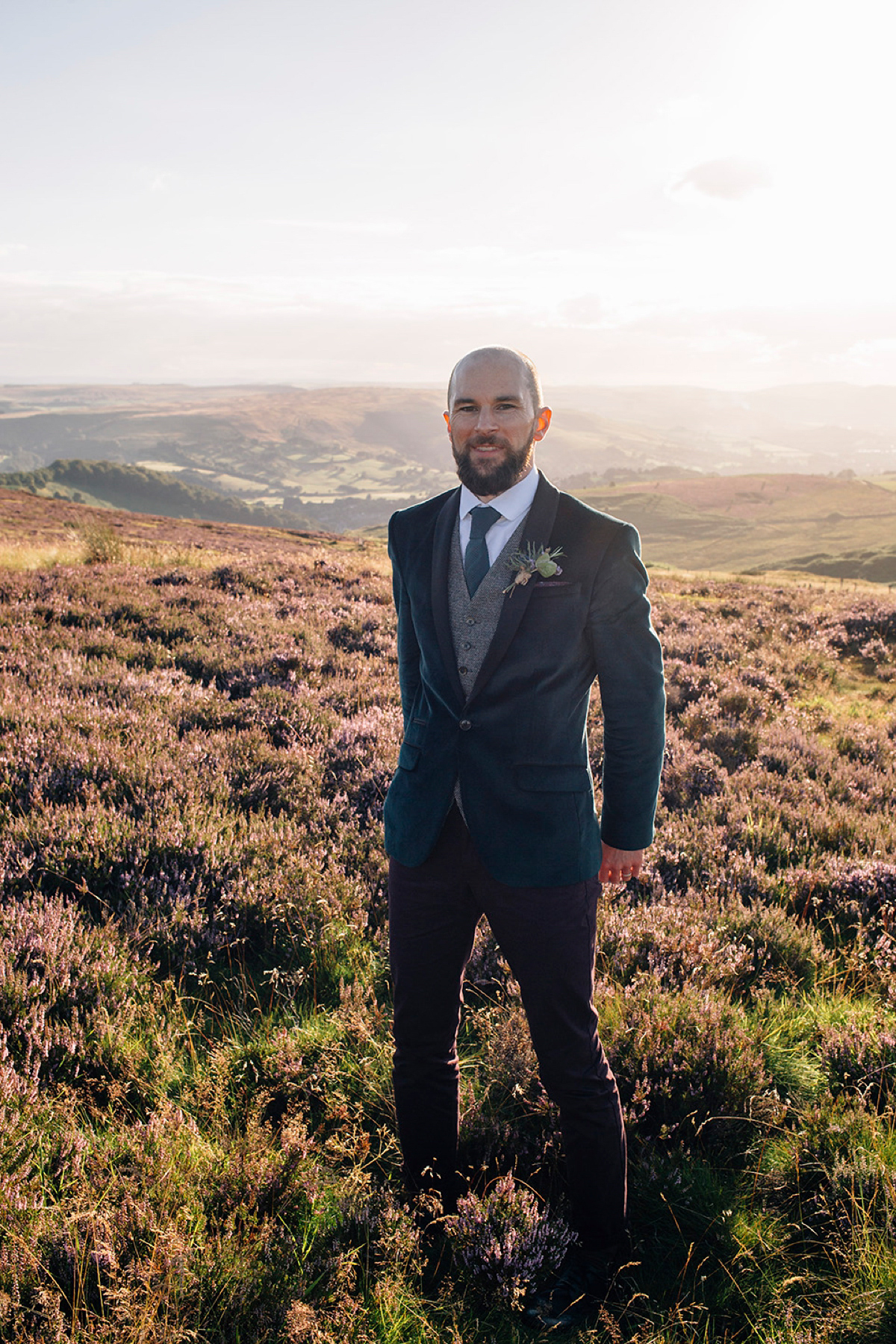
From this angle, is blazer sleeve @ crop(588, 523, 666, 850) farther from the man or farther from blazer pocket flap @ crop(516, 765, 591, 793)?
blazer pocket flap @ crop(516, 765, 591, 793)

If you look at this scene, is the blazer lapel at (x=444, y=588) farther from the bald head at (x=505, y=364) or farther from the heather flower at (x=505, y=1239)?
the heather flower at (x=505, y=1239)

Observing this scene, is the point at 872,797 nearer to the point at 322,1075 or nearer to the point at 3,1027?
the point at 322,1075

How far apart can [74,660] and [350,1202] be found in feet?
21.9

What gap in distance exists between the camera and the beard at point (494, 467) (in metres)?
2.35

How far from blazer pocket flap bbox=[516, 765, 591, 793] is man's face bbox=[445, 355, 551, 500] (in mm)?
957

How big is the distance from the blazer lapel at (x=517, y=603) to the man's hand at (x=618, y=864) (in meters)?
0.79

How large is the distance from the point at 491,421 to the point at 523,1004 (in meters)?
1.96

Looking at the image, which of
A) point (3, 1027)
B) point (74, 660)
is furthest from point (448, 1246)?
point (74, 660)

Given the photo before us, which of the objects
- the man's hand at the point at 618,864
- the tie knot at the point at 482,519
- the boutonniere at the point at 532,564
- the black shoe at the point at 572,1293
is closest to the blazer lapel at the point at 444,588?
the tie knot at the point at 482,519

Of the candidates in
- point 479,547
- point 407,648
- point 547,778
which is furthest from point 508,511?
point 547,778

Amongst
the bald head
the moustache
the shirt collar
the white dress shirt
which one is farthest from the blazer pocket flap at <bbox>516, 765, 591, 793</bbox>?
the bald head

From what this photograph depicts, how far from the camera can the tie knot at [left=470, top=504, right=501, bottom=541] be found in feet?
7.97

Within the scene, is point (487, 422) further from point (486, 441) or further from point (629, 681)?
point (629, 681)

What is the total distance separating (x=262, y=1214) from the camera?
7.53 feet
